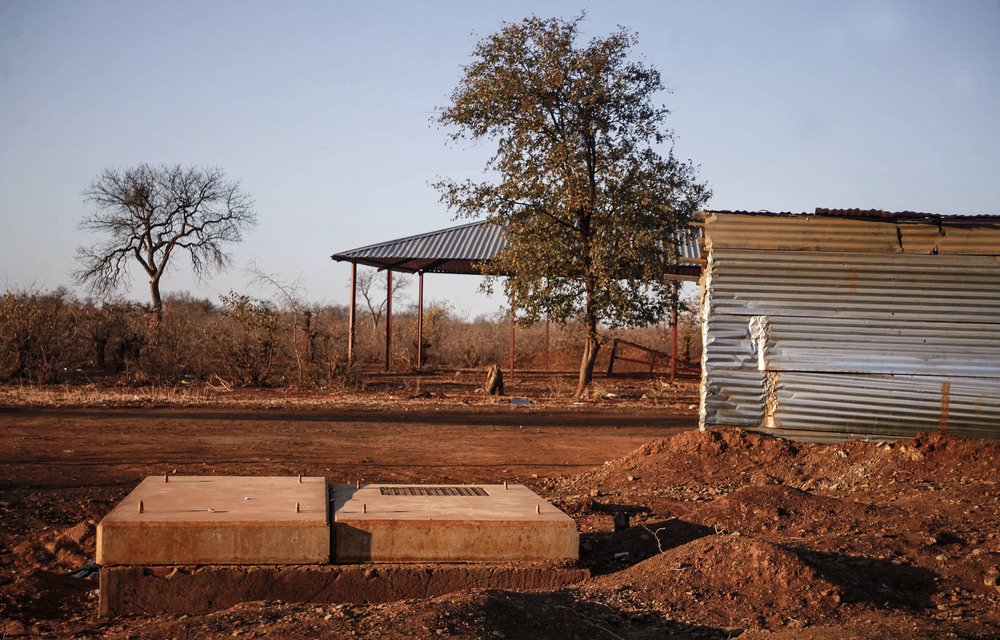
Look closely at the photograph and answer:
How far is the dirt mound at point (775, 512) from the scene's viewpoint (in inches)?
285

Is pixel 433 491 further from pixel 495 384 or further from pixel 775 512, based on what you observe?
pixel 495 384

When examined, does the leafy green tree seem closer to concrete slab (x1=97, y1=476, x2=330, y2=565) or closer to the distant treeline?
the distant treeline

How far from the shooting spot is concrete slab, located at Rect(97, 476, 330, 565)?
527 centimetres

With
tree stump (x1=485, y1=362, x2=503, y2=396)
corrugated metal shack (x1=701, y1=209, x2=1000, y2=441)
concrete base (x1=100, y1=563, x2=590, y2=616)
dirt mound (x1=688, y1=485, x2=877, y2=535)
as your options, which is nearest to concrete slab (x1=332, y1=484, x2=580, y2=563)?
concrete base (x1=100, y1=563, x2=590, y2=616)

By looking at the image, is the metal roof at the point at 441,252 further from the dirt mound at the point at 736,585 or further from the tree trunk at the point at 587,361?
the dirt mound at the point at 736,585

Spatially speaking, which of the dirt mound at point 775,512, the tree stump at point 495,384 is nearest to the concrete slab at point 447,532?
the dirt mound at point 775,512

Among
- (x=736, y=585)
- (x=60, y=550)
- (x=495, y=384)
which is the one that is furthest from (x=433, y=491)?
(x=495, y=384)

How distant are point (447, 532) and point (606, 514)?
2759 mm

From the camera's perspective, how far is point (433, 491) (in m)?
6.93

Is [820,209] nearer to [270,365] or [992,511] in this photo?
[992,511]

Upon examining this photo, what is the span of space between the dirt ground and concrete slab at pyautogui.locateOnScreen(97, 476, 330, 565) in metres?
0.42

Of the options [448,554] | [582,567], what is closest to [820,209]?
[582,567]

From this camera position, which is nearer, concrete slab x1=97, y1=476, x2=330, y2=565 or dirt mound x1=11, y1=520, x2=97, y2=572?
concrete slab x1=97, y1=476, x2=330, y2=565

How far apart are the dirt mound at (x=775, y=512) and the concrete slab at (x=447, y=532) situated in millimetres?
1982
